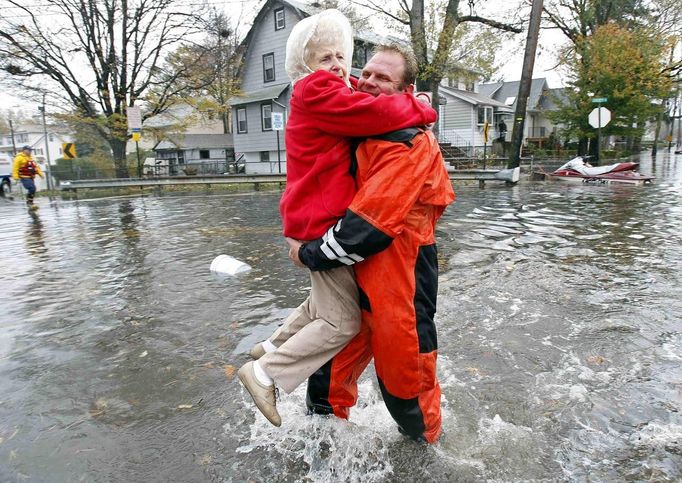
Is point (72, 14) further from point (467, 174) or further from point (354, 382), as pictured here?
point (354, 382)

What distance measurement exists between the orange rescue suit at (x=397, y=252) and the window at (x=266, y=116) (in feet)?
107

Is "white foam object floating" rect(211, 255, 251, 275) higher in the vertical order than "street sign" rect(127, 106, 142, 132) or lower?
lower

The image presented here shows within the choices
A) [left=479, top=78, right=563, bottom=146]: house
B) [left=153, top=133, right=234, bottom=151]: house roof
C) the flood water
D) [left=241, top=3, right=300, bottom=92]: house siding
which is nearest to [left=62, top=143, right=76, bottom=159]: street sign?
[left=241, top=3, right=300, bottom=92]: house siding

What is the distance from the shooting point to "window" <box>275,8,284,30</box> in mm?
32156

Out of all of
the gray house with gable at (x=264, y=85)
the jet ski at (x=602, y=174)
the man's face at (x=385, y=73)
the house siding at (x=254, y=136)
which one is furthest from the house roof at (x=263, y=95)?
the man's face at (x=385, y=73)

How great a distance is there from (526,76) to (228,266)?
52.0 ft

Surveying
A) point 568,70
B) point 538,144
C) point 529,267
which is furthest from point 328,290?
point 538,144

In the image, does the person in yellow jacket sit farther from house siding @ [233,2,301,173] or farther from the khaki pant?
the khaki pant

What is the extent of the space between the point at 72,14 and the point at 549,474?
28.6 m

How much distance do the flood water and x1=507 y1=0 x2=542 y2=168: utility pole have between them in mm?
12050

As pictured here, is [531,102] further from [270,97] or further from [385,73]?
[385,73]

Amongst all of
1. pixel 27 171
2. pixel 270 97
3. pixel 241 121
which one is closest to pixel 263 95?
pixel 270 97

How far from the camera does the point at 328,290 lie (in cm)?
221

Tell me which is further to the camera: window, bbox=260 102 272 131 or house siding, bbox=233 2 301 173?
window, bbox=260 102 272 131
